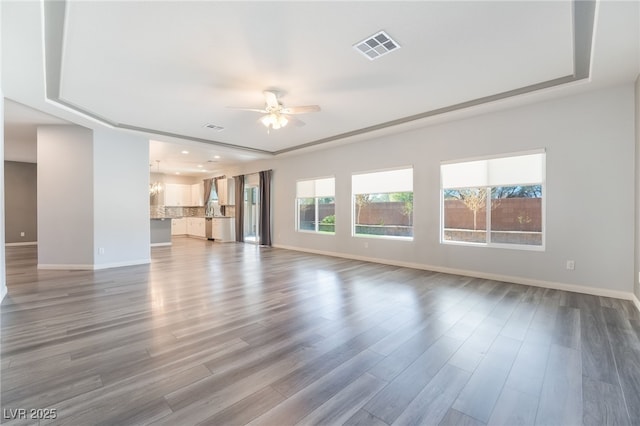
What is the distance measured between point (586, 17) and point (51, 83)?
5929mm

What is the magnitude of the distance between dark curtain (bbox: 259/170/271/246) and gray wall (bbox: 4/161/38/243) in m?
7.86

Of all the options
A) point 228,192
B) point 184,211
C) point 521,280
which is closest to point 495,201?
point 521,280

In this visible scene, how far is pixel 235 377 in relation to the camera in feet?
6.50

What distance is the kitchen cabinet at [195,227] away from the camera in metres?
12.1

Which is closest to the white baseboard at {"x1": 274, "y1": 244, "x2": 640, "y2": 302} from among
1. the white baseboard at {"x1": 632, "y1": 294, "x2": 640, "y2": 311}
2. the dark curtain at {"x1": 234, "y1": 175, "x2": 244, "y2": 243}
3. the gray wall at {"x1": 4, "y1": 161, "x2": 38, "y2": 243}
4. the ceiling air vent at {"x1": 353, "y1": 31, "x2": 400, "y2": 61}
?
the white baseboard at {"x1": 632, "y1": 294, "x2": 640, "y2": 311}

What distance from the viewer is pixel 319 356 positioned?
2281 mm

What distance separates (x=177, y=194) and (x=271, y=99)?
1076 centimetres

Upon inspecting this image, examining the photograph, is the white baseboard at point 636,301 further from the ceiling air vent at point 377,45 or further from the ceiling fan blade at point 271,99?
the ceiling fan blade at point 271,99

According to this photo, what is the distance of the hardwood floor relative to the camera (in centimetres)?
166

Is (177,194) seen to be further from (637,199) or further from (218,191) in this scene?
(637,199)

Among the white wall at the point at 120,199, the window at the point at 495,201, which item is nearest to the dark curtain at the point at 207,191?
the white wall at the point at 120,199

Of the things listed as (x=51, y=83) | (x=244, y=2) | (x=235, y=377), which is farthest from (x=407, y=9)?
(x=51, y=83)

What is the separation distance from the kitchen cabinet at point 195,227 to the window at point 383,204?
7849mm

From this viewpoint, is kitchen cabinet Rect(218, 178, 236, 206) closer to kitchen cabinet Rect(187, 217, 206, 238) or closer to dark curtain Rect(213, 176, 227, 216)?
dark curtain Rect(213, 176, 227, 216)
